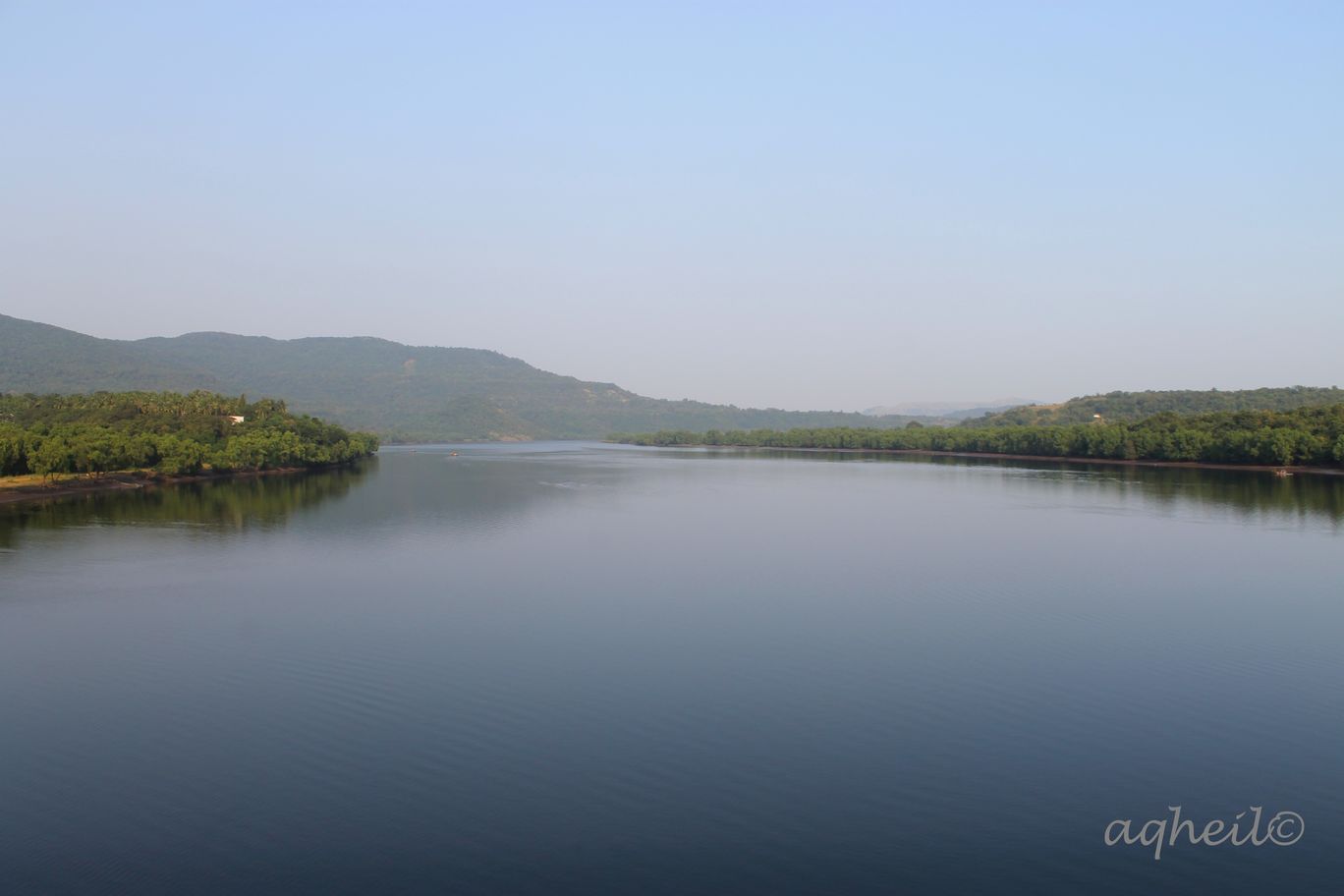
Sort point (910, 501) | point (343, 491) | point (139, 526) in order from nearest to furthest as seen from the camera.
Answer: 1. point (139, 526)
2. point (910, 501)
3. point (343, 491)

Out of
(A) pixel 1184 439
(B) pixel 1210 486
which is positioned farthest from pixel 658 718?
(A) pixel 1184 439

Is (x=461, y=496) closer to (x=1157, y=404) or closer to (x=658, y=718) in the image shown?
(x=658, y=718)

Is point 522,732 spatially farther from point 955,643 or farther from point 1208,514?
point 1208,514

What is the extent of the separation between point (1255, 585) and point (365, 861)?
64.2 ft

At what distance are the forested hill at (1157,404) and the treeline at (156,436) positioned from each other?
3270 inches

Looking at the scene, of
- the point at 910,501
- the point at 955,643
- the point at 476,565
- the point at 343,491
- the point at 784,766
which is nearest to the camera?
the point at 784,766

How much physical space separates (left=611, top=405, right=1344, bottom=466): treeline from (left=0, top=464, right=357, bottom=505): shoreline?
2477 inches

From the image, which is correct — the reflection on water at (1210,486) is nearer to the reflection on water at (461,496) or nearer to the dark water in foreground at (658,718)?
the reflection on water at (461,496)

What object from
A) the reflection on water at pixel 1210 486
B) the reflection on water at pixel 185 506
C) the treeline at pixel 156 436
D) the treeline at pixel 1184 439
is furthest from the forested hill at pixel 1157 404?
the reflection on water at pixel 185 506

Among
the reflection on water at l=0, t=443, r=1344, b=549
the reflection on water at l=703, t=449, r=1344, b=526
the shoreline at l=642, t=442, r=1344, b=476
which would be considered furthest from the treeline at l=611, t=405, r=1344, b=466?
the reflection on water at l=0, t=443, r=1344, b=549

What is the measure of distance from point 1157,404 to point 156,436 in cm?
10607

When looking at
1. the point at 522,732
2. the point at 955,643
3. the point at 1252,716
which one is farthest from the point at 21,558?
the point at 1252,716

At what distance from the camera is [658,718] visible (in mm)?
11086

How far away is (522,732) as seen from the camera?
420 inches
